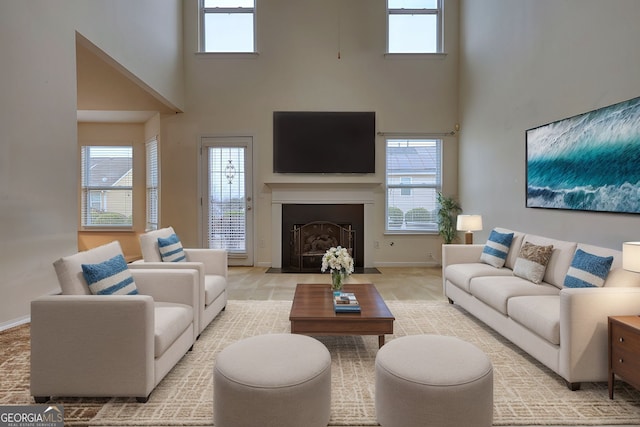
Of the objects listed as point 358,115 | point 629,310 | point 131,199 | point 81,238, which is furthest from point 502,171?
point 81,238

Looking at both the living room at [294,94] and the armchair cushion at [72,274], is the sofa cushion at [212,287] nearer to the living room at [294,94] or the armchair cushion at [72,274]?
the armchair cushion at [72,274]

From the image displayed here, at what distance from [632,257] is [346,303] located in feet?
6.21

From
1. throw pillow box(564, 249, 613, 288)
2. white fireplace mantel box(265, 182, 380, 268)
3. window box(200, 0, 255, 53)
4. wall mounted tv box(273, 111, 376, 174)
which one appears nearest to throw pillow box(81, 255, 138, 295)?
throw pillow box(564, 249, 613, 288)

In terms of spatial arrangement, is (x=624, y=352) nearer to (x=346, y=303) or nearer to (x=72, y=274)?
(x=346, y=303)

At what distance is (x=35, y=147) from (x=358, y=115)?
4.72 m

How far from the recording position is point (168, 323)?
8.18 ft

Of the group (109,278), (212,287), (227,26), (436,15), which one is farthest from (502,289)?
(227,26)

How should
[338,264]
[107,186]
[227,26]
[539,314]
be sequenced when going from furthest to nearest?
[107,186]
[227,26]
[338,264]
[539,314]

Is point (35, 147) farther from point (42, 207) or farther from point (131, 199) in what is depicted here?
point (131, 199)

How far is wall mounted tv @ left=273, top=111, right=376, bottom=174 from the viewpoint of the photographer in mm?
6801

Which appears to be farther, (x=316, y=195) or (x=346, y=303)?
(x=316, y=195)

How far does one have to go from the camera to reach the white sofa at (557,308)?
2.37m

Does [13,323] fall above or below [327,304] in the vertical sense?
below

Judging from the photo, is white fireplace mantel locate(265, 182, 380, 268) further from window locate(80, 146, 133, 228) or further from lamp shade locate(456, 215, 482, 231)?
window locate(80, 146, 133, 228)
